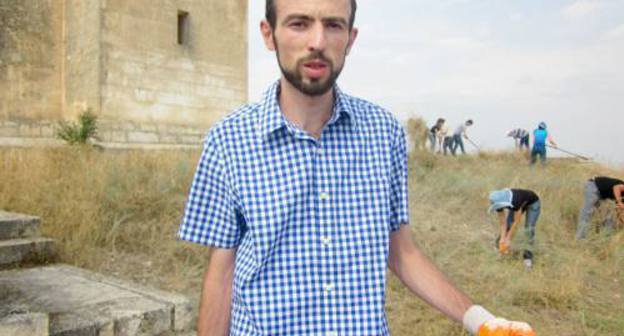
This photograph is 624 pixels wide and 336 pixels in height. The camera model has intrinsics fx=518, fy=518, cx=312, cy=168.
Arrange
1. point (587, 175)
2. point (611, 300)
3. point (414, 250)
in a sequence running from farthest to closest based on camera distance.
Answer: point (587, 175), point (611, 300), point (414, 250)

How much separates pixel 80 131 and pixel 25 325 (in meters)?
6.99

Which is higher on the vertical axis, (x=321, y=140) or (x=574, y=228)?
(x=321, y=140)

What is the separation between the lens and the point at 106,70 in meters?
9.46

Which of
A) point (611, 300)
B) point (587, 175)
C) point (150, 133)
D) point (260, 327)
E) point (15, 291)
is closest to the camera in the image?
point (260, 327)

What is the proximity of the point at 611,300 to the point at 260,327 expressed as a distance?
17.8 feet

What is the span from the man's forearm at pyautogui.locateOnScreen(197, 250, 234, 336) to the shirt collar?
Answer: 335mm

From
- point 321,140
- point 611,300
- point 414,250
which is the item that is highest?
point 321,140

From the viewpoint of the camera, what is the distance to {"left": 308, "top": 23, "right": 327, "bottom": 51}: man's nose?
47.8 inches

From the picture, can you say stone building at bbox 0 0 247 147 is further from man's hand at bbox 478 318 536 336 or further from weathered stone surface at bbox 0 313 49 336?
man's hand at bbox 478 318 536 336

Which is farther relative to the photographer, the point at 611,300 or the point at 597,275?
the point at 597,275

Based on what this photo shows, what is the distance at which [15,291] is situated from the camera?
340 centimetres

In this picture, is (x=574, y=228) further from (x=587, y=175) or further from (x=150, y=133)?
(x=150, y=133)

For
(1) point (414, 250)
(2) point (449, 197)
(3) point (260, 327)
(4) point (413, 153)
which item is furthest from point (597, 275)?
(4) point (413, 153)

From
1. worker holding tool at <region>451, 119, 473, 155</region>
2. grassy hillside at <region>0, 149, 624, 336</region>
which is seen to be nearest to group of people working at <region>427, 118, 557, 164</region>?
worker holding tool at <region>451, 119, 473, 155</region>
